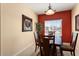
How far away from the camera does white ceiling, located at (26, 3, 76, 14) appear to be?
200 cm

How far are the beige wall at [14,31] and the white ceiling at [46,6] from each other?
90 millimetres

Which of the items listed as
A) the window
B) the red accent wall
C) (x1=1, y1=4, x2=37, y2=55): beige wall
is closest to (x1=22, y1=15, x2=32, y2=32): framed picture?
(x1=1, y1=4, x2=37, y2=55): beige wall

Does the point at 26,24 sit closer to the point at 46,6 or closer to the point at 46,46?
the point at 46,6

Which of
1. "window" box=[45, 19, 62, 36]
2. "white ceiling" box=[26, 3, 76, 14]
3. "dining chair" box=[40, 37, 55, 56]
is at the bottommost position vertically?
"dining chair" box=[40, 37, 55, 56]

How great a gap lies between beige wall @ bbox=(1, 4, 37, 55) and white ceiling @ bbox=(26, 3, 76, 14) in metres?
0.09

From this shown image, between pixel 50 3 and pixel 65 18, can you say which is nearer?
pixel 50 3

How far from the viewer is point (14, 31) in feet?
7.10

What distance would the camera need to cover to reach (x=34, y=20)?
2156mm

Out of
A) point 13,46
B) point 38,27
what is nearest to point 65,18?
point 38,27

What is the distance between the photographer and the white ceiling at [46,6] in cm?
200

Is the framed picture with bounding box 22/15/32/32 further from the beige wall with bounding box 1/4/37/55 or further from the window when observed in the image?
the window

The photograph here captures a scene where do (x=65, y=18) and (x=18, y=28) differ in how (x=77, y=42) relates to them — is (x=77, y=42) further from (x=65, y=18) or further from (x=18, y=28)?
(x=18, y=28)

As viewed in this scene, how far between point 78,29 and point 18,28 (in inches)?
47.1

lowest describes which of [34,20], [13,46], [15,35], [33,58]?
[33,58]
